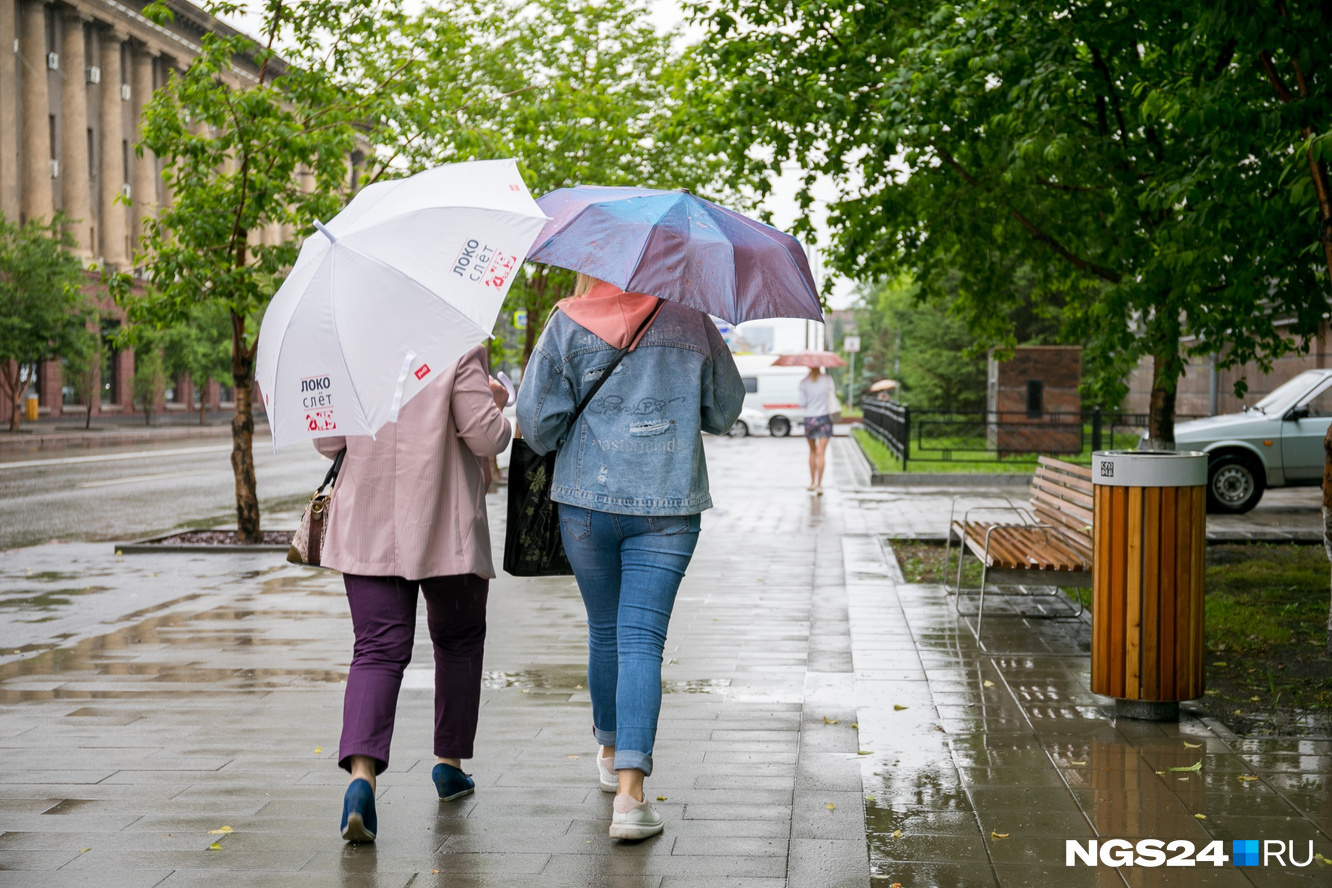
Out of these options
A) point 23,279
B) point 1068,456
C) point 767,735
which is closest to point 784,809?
point 767,735

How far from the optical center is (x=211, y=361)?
5022cm

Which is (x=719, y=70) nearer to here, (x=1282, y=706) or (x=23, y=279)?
(x=1282, y=706)

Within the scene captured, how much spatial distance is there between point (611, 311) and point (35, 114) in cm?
4712

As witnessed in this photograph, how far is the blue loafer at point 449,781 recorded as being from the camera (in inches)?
178

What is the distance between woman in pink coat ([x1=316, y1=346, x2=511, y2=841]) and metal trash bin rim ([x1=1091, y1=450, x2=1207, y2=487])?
2.70m

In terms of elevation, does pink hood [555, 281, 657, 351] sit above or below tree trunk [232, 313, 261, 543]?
above

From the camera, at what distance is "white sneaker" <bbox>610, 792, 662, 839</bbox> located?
13.4 ft

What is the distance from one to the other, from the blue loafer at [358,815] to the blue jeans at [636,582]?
2.52ft

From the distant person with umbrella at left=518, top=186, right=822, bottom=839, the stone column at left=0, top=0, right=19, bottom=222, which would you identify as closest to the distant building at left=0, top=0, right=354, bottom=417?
the stone column at left=0, top=0, right=19, bottom=222

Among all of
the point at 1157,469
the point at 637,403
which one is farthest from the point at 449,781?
the point at 1157,469

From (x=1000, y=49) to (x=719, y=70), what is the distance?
147 inches

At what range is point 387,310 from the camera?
13.0 feet

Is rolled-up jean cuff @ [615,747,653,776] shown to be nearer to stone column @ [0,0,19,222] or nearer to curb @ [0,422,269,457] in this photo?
curb @ [0,422,269,457]

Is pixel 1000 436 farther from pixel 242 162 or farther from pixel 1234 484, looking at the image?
pixel 242 162
